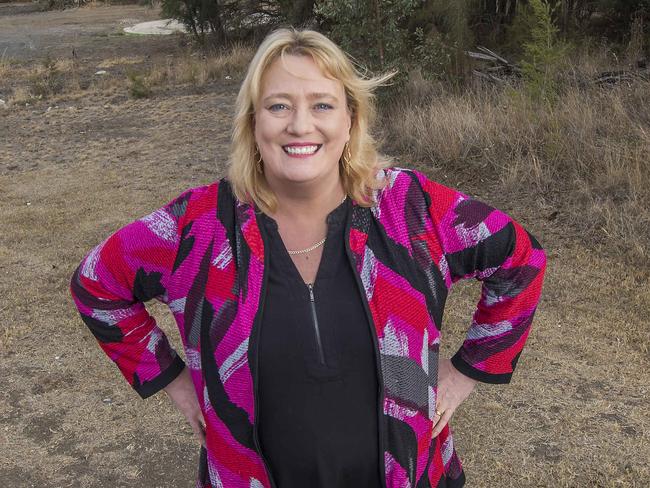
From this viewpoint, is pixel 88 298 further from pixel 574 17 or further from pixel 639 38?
pixel 574 17

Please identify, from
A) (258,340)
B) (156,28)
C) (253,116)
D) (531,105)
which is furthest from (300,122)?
(156,28)

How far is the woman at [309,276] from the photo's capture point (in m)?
1.67

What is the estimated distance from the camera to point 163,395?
3959mm

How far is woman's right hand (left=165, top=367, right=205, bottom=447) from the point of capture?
1.99 m

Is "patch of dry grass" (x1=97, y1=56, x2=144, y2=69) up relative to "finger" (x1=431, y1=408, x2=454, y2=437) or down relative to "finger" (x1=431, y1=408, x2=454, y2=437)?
down

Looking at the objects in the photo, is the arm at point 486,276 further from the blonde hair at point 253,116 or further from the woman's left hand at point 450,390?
the blonde hair at point 253,116

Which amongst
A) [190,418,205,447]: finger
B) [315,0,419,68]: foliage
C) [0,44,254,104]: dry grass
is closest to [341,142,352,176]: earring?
[190,418,205,447]: finger

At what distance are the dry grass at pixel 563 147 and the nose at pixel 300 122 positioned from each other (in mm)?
3938

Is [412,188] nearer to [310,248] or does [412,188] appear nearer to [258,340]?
[310,248]

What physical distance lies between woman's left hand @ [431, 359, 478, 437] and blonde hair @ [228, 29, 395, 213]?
1.87ft

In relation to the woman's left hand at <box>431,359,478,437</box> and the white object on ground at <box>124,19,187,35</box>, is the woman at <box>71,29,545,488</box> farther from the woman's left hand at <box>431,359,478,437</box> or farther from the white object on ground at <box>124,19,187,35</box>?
the white object on ground at <box>124,19,187,35</box>

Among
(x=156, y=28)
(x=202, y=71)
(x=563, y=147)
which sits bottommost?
(x=156, y=28)

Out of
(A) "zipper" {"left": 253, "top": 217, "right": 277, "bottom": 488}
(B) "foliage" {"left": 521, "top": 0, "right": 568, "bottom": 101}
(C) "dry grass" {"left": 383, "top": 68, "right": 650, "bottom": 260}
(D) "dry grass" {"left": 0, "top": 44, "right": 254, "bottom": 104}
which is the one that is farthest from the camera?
(D) "dry grass" {"left": 0, "top": 44, "right": 254, "bottom": 104}

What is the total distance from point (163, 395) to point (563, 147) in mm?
4291
